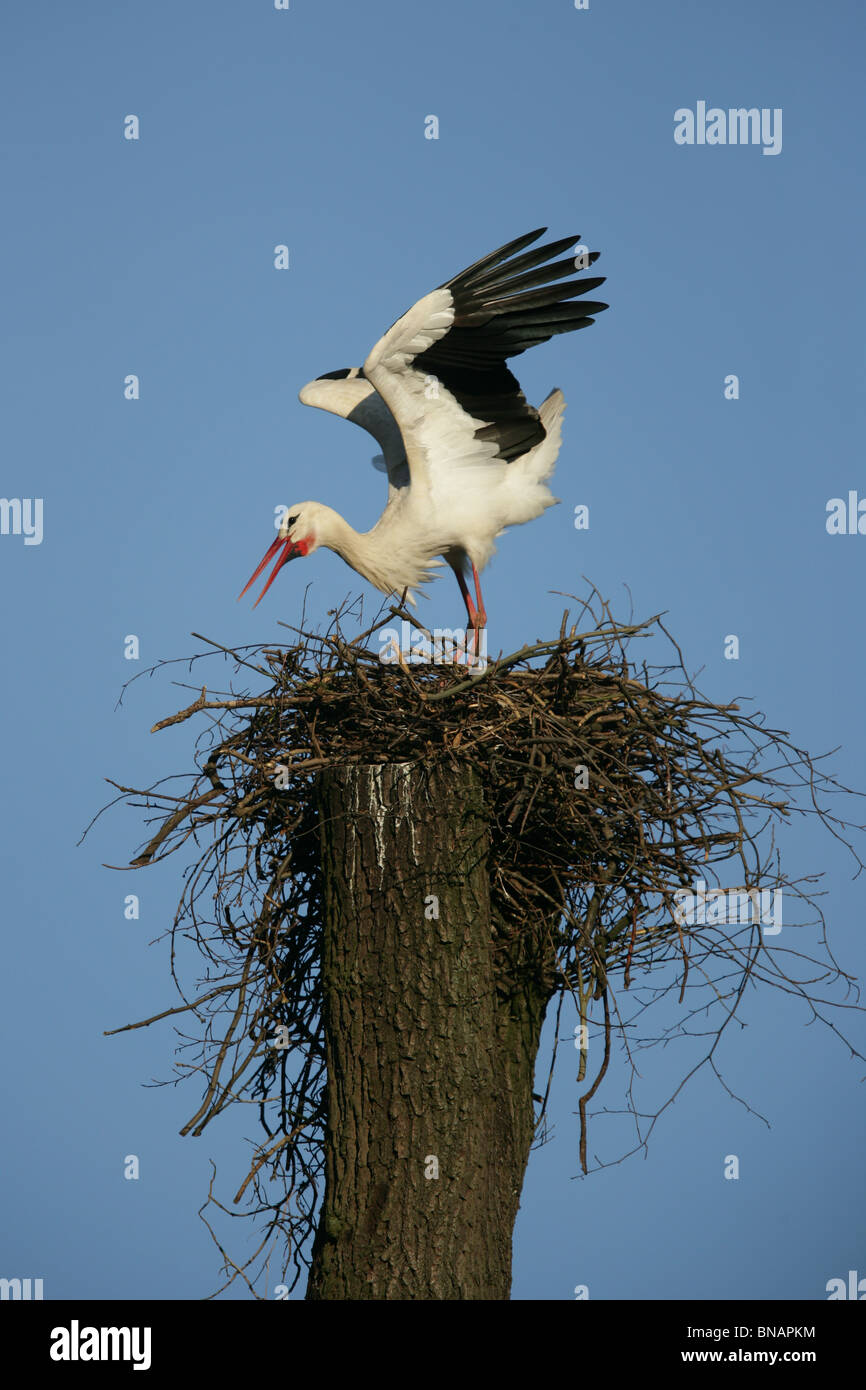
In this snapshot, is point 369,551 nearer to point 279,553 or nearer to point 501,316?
point 279,553

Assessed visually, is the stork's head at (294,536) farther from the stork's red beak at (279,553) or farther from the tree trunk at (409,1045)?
the tree trunk at (409,1045)

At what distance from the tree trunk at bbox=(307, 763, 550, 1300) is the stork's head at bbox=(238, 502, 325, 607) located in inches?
89.7

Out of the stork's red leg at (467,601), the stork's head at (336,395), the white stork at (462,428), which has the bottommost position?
the stork's red leg at (467,601)

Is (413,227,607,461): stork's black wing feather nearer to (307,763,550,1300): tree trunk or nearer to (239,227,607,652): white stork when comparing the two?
(239,227,607,652): white stork

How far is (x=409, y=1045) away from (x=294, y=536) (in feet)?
9.43

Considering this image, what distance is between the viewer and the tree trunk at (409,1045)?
349 cm

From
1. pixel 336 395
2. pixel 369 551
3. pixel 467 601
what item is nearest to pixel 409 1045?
pixel 369 551

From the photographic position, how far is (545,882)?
3980mm

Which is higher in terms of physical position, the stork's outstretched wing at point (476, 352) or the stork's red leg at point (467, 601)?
the stork's outstretched wing at point (476, 352)

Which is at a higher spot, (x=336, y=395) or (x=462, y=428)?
(x=336, y=395)

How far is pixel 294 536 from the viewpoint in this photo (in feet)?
19.3

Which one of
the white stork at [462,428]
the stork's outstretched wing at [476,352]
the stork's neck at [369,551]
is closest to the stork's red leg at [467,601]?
the white stork at [462,428]

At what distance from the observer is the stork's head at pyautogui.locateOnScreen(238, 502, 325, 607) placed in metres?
5.86
